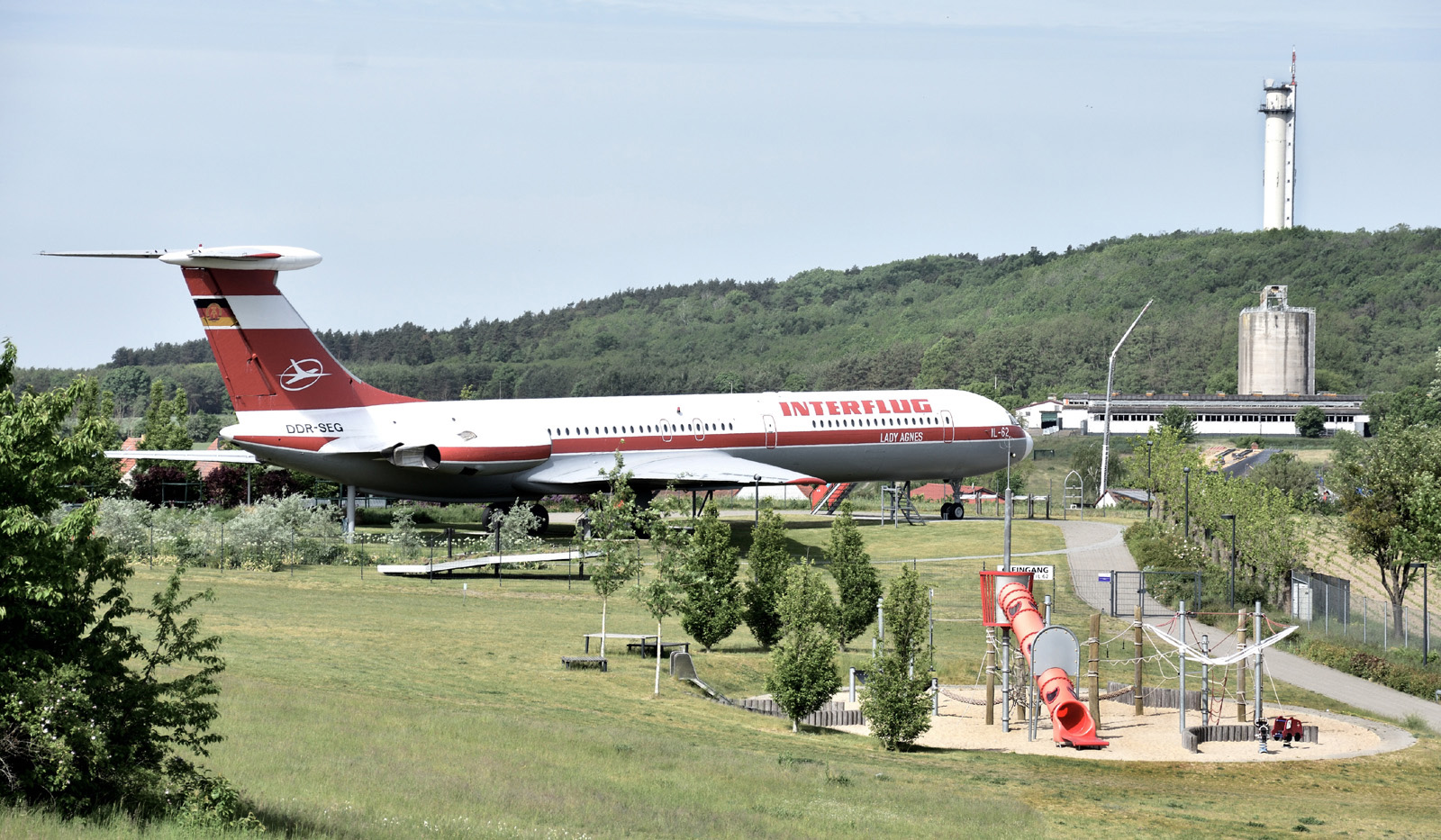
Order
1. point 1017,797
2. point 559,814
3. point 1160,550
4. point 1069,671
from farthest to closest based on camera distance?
point 1160,550, point 1069,671, point 1017,797, point 559,814

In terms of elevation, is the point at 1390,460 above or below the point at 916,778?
above

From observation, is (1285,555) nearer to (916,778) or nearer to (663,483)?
(663,483)

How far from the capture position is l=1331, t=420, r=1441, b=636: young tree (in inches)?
A: 1513

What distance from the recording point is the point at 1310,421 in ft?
457

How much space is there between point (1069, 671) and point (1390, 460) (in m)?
18.9

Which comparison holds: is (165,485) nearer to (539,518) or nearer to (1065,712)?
(539,518)

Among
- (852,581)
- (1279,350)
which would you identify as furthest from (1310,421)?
(852,581)

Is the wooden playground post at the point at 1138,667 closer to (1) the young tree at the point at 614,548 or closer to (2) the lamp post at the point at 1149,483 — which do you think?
(1) the young tree at the point at 614,548

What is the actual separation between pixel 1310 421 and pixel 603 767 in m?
133

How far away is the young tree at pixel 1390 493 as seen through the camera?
38.4 m

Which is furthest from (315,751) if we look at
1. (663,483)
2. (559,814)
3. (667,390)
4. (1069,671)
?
(667,390)

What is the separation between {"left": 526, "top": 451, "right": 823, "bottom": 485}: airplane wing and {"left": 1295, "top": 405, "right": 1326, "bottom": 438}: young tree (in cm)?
10092

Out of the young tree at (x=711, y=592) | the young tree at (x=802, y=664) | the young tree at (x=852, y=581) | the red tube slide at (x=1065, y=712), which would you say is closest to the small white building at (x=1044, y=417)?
the young tree at (x=852, y=581)

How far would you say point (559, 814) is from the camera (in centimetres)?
1606
